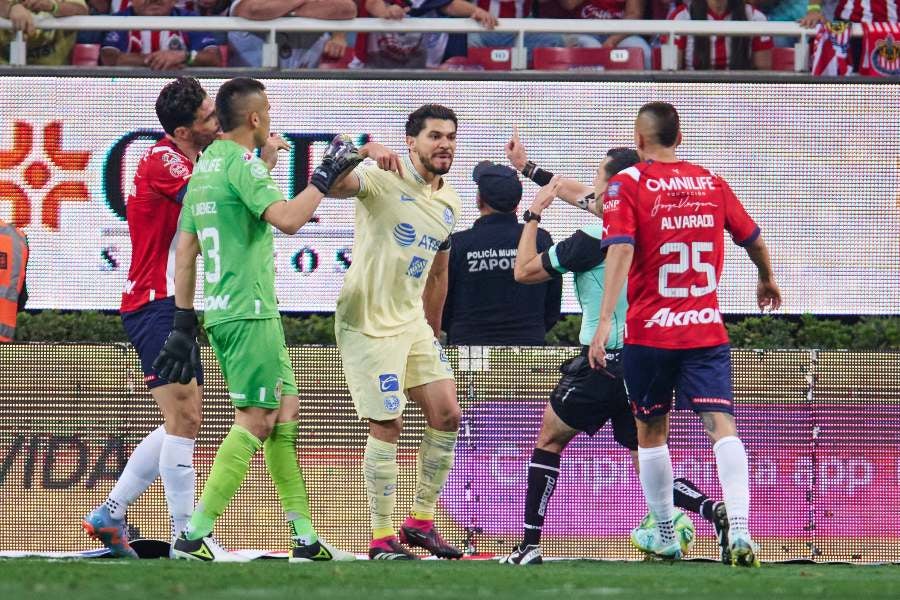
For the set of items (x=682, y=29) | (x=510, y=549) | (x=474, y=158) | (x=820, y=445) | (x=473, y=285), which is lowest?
(x=510, y=549)

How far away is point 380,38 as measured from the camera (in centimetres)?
1514

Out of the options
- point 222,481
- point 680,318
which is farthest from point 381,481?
point 680,318

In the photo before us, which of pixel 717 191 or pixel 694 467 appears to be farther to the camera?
pixel 694 467

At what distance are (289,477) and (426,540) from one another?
0.96 m

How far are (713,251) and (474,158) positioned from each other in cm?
755

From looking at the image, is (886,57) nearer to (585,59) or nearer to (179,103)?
(585,59)

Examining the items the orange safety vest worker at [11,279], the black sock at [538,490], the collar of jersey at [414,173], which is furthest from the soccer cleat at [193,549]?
the orange safety vest worker at [11,279]

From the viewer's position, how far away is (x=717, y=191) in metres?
7.61

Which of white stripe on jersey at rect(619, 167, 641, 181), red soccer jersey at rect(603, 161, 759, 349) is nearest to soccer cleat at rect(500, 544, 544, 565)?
red soccer jersey at rect(603, 161, 759, 349)

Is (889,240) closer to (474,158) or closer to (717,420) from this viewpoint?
(474,158)

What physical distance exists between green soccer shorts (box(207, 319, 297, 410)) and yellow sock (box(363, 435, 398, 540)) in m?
0.85

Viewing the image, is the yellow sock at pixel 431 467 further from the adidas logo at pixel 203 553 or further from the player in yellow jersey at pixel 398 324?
the adidas logo at pixel 203 553

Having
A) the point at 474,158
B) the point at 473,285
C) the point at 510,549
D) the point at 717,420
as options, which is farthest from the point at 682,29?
the point at 717,420

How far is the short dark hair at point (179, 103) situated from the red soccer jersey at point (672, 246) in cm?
215
